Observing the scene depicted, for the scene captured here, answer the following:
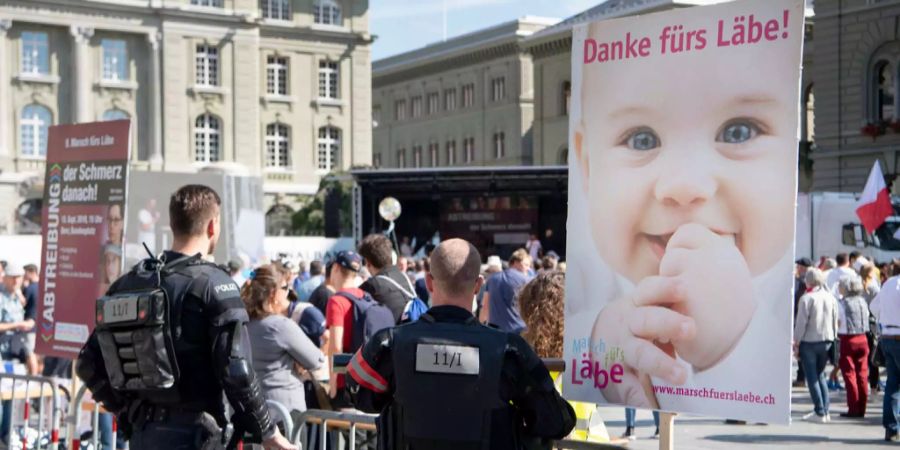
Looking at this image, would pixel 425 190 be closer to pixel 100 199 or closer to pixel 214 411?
pixel 100 199

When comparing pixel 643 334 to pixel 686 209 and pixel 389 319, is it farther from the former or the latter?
pixel 389 319

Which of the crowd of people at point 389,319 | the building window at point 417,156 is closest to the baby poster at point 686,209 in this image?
the crowd of people at point 389,319

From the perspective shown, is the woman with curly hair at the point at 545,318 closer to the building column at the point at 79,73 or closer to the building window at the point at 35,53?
the building column at the point at 79,73

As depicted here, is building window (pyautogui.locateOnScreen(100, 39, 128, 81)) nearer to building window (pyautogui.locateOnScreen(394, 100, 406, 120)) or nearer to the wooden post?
building window (pyautogui.locateOnScreen(394, 100, 406, 120))

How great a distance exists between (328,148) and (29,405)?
66049 millimetres

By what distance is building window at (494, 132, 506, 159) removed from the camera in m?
91.5

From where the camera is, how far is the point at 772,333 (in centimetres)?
529

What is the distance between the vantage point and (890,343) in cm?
1456

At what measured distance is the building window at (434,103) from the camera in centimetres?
9778

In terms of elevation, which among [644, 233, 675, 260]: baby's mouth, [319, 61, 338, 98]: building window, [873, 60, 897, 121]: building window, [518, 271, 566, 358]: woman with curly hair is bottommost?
[518, 271, 566, 358]: woman with curly hair

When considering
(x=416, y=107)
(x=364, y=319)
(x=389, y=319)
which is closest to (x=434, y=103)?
(x=416, y=107)

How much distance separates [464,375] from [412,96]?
9704 centimetres

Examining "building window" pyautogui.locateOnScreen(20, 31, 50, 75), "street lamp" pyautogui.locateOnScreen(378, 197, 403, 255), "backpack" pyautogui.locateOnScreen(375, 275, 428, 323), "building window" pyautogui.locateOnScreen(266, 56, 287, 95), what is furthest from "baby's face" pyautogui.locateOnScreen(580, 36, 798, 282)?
"building window" pyautogui.locateOnScreen(266, 56, 287, 95)

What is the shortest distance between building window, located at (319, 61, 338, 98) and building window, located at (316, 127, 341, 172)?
1.82m
